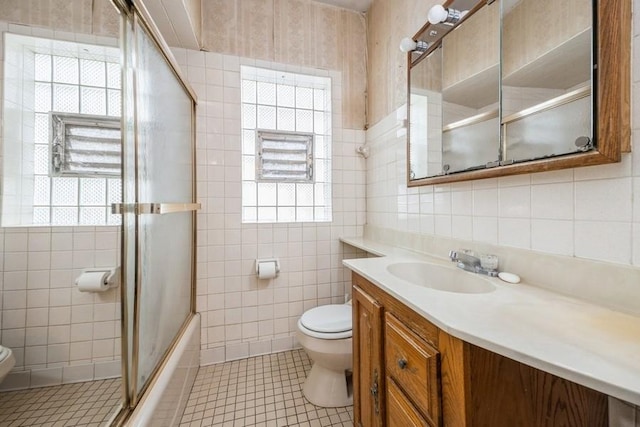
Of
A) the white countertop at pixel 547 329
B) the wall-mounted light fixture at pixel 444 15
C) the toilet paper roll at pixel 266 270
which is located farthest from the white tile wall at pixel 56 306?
the wall-mounted light fixture at pixel 444 15

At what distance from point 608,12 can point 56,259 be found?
2.24m

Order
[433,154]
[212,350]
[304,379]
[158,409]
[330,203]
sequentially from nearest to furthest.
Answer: [158,409], [433,154], [304,379], [212,350], [330,203]

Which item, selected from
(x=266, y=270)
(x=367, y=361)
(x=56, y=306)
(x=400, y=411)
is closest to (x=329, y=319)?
(x=367, y=361)

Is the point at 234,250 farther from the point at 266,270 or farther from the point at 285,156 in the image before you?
the point at 285,156

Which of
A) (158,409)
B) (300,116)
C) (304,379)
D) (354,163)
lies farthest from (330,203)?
(158,409)

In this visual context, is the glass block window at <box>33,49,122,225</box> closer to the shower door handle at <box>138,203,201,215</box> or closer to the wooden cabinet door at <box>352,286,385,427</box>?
the shower door handle at <box>138,203,201,215</box>

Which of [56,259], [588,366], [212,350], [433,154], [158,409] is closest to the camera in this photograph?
[588,366]

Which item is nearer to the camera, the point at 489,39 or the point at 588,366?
the point at 588,366

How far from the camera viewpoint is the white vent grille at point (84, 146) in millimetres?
1122

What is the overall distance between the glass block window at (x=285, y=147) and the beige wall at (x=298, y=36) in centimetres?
15

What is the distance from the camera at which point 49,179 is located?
1124 mm

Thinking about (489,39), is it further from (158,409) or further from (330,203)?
(158,409)

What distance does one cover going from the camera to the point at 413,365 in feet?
2.41

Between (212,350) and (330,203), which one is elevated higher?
(330,203)
